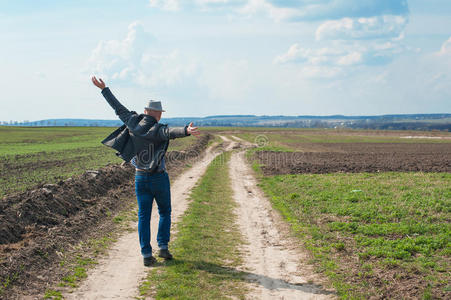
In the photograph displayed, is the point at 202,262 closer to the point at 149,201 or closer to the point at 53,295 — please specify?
the point at 149,201

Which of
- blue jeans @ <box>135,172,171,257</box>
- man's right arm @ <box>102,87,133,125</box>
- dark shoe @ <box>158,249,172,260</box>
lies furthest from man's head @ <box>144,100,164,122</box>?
dark shoe @ <box>158,249,172,260</box>

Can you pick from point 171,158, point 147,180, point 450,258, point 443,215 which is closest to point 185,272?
point 147,180

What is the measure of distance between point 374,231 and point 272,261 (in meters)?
3.20

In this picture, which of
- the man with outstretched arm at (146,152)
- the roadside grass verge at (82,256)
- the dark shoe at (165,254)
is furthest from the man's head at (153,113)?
the roadside grass verge at (82,256)

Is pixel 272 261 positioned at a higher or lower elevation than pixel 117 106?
lower

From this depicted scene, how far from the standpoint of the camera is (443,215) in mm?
10461

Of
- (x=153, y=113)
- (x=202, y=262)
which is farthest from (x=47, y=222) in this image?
(x=153, y=113)

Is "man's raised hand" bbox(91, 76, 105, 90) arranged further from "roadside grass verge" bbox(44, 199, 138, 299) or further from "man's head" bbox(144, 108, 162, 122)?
"roadside grass verge" bbox(44, 199, 138, 299)

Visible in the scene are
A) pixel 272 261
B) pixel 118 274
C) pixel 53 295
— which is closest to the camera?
pixel 53 295

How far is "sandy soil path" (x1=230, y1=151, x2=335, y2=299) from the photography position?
20.7 feet

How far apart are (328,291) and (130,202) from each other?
943 centimetres

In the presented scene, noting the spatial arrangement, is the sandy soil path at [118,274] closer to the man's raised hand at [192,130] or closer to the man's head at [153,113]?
the man's raised hand at [192,130]

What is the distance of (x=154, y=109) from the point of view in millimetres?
7316

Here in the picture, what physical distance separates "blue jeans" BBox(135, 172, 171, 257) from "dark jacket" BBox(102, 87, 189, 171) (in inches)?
9.8
